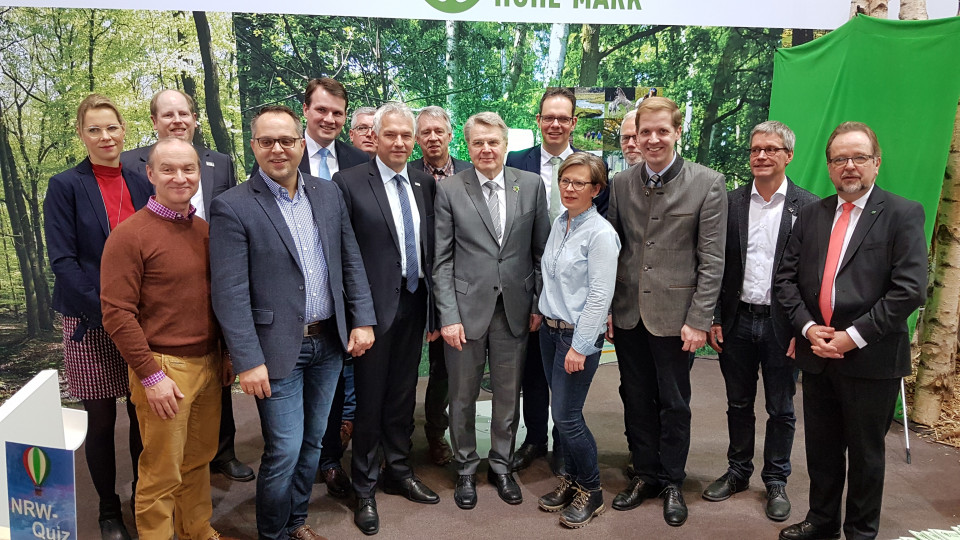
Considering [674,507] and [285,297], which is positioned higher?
[285,297]

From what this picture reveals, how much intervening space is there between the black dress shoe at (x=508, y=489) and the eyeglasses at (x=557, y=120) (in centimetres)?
184

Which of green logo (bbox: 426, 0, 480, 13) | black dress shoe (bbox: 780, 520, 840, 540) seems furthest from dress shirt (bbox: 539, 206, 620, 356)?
green logo (bbox: 426, 0, 480, 13)

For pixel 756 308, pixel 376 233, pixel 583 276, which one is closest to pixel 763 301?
pixel 756 308

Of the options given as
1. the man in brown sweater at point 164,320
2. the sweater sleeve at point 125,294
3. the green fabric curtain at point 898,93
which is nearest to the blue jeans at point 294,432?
the man in brown sweater at point 164,320

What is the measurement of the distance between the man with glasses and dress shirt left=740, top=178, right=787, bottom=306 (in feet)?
6.92

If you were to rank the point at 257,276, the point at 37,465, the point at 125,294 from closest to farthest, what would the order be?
the point at 37,465
the point at 125,294
the point at 257,276

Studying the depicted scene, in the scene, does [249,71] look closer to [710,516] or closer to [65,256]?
[65,256]

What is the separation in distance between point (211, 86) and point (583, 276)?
11.8ft

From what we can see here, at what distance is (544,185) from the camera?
10.9 feet

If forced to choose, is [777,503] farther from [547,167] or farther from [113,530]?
[113,530]

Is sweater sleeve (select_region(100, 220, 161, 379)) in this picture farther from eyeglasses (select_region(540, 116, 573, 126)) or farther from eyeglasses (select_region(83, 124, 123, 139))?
eyeglasses (select_region(540, 116, 573, 126))

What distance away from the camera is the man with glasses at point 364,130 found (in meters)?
3.84

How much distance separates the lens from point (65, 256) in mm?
2641

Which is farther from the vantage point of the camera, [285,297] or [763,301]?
[763,301]
